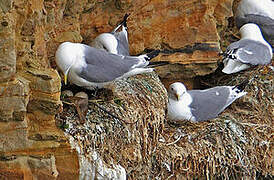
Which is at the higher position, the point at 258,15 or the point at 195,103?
the point at 258,15

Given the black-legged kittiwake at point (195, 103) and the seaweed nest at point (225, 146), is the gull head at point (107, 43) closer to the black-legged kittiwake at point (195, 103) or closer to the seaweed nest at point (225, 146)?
the black-legged kittiwake at point (195, 103)

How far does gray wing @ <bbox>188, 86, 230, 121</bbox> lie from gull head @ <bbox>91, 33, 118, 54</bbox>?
2.88 feet

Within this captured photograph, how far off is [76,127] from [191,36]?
6.44 feet

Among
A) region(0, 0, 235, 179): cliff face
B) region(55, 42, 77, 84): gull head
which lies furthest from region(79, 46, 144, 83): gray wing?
region(0, 0, 235, 179): cliff face

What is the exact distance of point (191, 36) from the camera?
5203mm

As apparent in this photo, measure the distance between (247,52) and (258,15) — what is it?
90 centimetres

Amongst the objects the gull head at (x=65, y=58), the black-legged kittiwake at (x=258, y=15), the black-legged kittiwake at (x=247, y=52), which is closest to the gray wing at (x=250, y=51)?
the black-legged kittiwake at (x=247, y=52)

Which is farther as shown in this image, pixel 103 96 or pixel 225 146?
pixel 225 146

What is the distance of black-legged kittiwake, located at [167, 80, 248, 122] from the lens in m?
4.86

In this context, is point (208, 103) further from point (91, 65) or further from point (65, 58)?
point (65, 58)

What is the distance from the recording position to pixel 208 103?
4984mm

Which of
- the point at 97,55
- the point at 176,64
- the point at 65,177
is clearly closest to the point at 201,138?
the point at 176,64

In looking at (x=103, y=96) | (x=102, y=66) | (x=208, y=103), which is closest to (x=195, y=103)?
(x=208, y=103)

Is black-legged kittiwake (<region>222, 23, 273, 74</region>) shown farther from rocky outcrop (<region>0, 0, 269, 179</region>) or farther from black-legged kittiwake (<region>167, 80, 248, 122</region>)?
black-legged kittiwake (<region>167, 80, 248, 122</region>)
